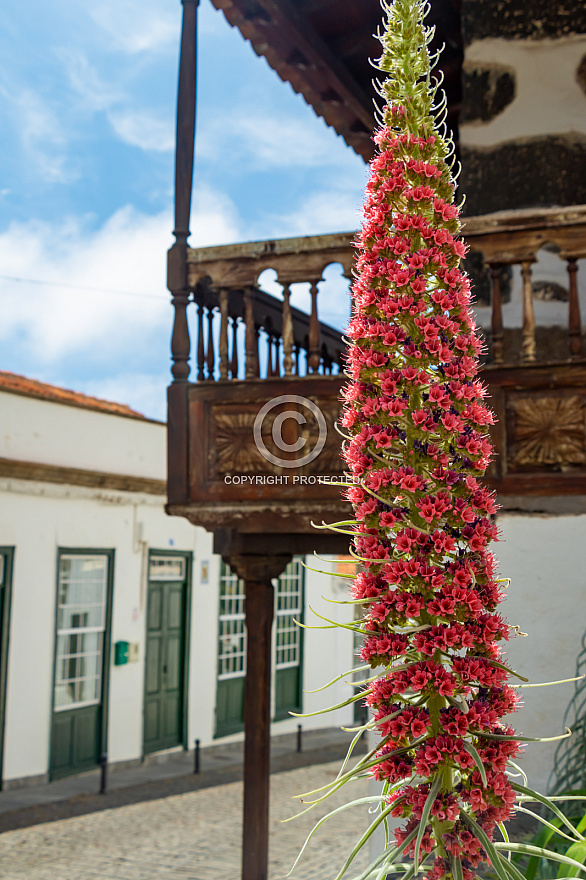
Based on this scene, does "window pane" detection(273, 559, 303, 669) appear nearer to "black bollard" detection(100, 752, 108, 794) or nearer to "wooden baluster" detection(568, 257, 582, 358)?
"black bollard" detection(100, 752, 108, 794)

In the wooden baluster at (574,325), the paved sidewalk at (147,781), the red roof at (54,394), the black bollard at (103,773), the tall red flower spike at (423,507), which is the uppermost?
the red roof at (54,394)

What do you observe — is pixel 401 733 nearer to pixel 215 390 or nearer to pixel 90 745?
pixel 215 390

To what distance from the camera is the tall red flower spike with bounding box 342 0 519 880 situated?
174 cm

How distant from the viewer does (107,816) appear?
9680 mm

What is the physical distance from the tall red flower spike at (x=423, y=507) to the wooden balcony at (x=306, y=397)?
2625 millimetres

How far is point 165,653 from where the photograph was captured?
13141 millimetres

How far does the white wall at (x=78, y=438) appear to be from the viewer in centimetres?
1086

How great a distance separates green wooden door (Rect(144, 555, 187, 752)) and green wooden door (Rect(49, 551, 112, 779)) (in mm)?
935

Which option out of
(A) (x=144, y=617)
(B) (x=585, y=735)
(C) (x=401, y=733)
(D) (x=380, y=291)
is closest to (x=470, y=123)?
(B) (x=585, y=735)

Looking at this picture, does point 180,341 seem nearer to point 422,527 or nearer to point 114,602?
point 422,527

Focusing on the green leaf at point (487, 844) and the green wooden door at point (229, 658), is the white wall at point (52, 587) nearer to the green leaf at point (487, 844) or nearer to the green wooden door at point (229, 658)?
the green wooden door at point (229, 658)

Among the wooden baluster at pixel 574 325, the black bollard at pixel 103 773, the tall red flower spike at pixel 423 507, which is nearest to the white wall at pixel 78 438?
the black bollard at pixel 103 773

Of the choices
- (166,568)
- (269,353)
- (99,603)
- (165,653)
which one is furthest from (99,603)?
(269,353)

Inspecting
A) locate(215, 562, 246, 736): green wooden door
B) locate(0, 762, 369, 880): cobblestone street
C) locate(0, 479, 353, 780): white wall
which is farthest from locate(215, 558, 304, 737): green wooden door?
locate(0, 762, 369, 880): cobblestone street
